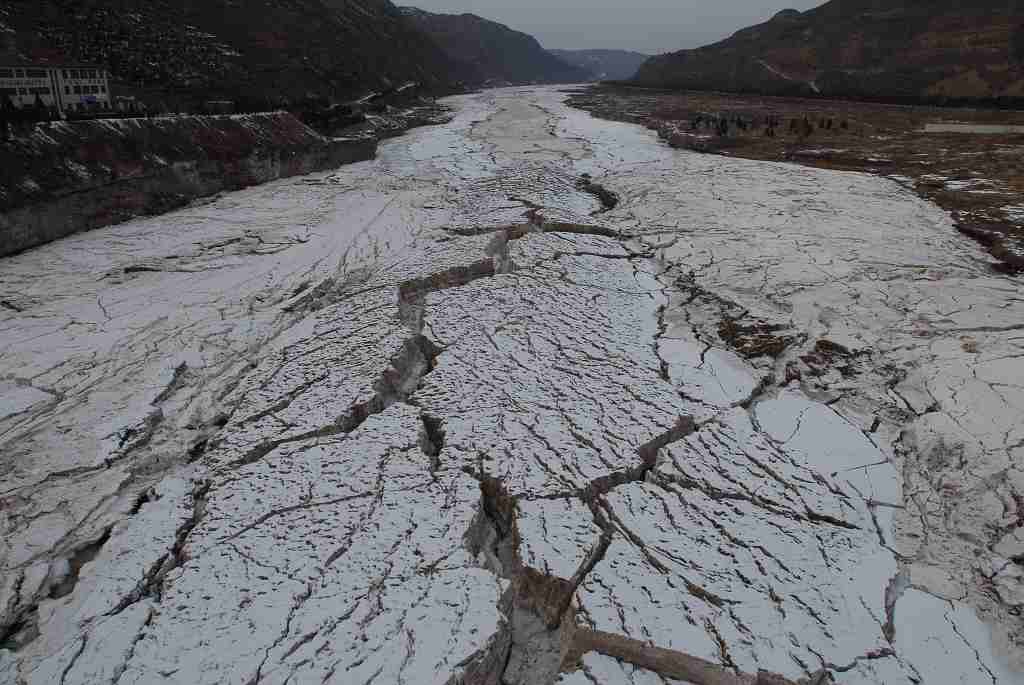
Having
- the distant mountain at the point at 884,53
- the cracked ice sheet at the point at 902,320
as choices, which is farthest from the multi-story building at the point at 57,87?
the distant mountain at the point at 884,53

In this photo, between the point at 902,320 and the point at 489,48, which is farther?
the point at 489,48

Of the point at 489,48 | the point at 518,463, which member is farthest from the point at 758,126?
the point at 489,48

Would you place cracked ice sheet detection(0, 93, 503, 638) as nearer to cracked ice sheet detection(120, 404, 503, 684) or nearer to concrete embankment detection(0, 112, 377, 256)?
concrete embankment detection(0, 112, 377, 256)

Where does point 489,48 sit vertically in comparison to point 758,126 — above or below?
above

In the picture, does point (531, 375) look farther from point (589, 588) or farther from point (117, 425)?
point (117, 425)

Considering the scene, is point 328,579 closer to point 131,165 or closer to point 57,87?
point 131,165

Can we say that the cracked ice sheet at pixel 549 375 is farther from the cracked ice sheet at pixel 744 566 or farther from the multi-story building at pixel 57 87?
the multi-story building at pixel 57 87

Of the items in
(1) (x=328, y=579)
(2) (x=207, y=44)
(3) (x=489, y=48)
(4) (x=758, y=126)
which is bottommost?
(1) (x=328, y=579)
